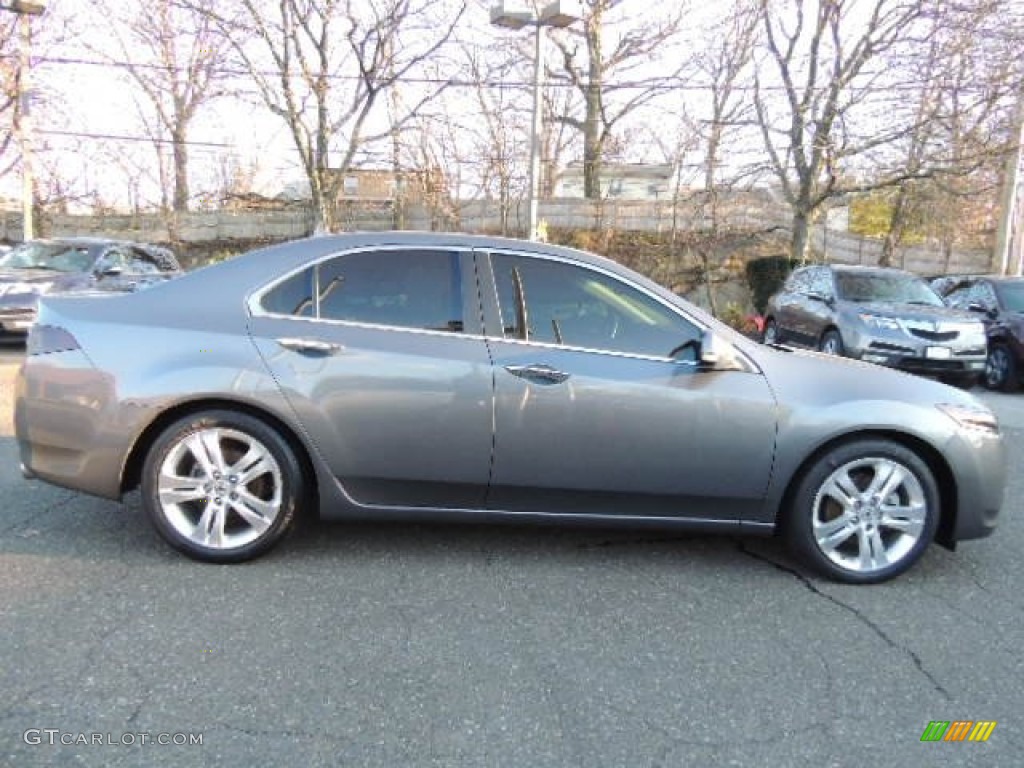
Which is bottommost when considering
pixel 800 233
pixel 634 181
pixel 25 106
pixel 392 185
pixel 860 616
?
pixel 860 616

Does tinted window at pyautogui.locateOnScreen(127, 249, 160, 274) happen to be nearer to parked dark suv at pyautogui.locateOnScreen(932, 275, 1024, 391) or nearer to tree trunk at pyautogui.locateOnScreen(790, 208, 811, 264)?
parked dark suv at pyautogui.locateOnScreen(932, 275, 1024, 391)

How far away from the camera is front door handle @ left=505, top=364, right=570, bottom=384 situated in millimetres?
3414

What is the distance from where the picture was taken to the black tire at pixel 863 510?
3.53m

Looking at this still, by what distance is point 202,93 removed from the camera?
23078 mm

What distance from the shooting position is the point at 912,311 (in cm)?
977

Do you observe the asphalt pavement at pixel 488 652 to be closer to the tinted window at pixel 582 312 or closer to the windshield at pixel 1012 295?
the tinted window at pixel 582 312

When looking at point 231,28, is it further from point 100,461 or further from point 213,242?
point 100,461

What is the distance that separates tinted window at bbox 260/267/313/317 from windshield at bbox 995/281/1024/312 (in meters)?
10.8

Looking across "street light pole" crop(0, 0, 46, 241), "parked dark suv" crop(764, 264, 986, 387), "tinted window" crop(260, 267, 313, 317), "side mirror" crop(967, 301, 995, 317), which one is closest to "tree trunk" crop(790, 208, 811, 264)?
"side mirror" crop(967, 301, 995, 317)

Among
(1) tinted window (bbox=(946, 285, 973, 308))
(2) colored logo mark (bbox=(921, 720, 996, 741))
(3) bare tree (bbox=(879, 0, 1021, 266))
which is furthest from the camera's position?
(3) bare tree (bbox=(879, 0, 1021, 266))

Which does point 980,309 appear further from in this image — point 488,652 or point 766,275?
point 488,652

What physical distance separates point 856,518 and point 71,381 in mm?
3674

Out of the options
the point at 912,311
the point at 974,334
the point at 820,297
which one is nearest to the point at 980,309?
the point at 974,334

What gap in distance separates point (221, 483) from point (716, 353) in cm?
233
